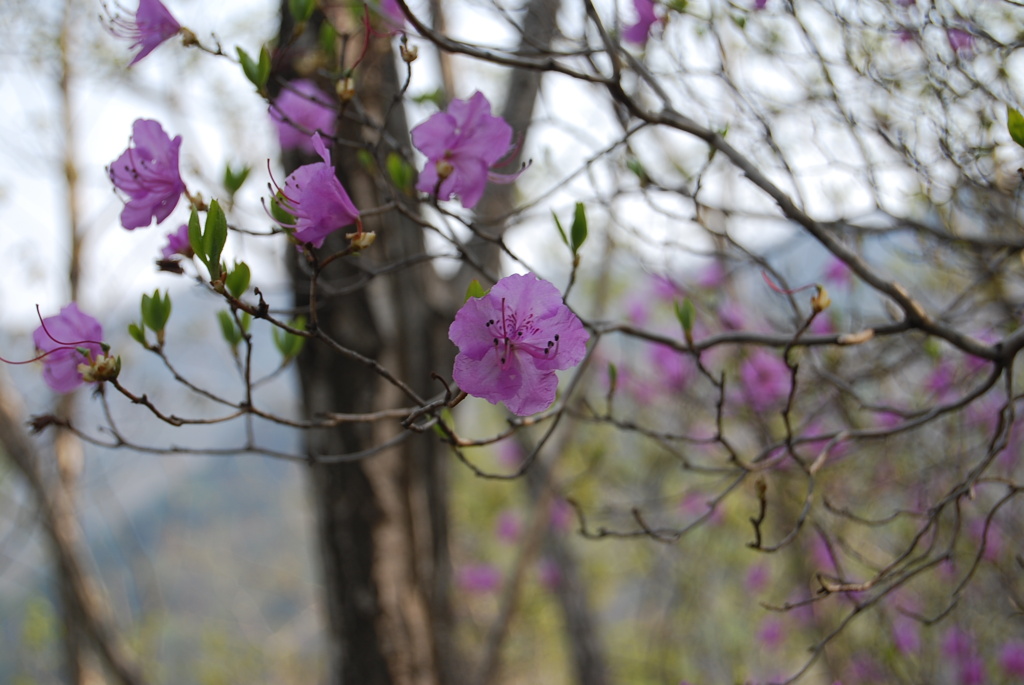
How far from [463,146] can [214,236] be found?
400 mm

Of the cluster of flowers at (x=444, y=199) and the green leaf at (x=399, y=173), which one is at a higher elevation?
the green leaf at (x=399, y=173)

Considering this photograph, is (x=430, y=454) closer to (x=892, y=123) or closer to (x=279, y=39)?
(x=279, y=39)

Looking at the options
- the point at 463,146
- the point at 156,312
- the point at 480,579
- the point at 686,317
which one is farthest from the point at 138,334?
the point at 480,579

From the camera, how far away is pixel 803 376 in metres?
2.68

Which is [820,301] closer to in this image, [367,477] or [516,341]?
[516,341]

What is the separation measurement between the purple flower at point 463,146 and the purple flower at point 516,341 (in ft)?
0.93

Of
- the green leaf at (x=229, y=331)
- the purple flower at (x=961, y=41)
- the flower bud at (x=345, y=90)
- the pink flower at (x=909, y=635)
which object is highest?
the purple flower at (x=961, y=41)

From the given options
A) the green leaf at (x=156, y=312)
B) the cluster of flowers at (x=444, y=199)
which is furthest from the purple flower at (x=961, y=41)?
the green leaf at (x=156, y=312)

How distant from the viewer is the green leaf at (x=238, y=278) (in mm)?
1099

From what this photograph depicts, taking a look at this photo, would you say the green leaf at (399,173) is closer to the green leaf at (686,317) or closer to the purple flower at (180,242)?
the purple flower at (180,242)

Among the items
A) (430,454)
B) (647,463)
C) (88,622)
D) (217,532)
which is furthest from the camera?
(217,532)

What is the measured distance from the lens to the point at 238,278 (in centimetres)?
110

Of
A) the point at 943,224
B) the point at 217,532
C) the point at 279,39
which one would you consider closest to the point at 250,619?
the point at 217,532

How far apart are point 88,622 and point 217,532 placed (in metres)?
12.0
